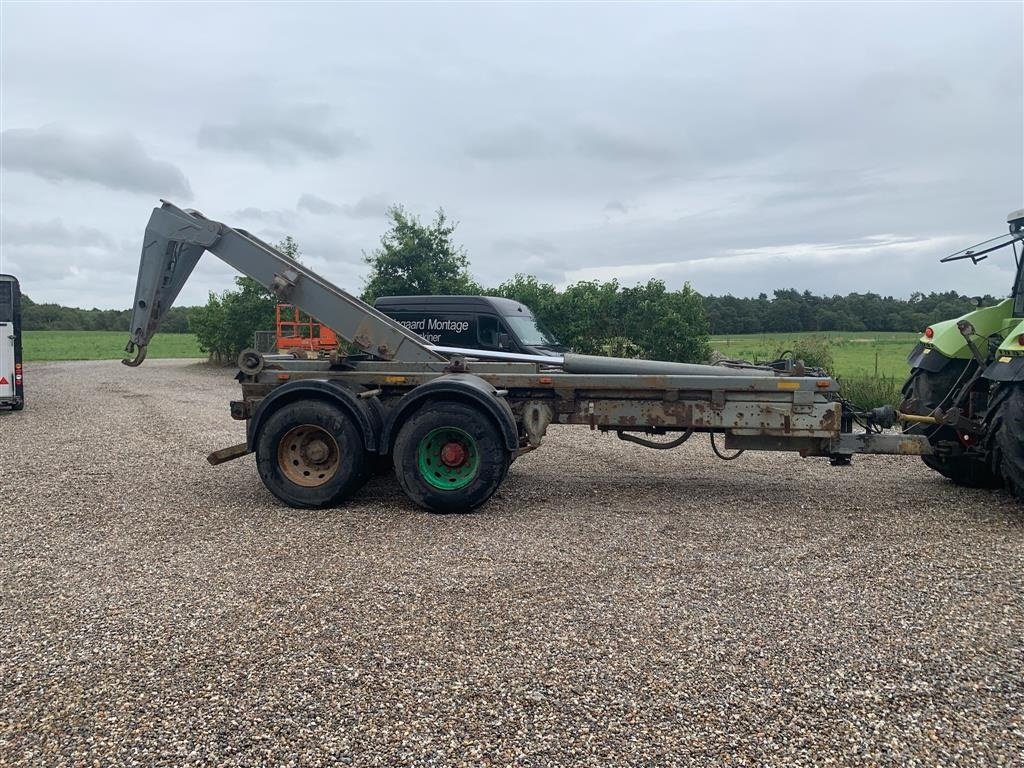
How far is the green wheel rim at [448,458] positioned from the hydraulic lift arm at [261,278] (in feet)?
3.28

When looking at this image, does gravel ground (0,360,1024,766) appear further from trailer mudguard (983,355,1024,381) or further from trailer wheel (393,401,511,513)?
trailer mudguard (983,355,1024,381)

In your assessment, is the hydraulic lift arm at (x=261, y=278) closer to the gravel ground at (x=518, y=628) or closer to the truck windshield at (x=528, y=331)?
the gravel ground at (x=518, y=628)

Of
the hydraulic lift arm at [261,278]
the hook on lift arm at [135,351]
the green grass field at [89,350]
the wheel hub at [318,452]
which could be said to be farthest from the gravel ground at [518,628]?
the green grass field at [89,350]

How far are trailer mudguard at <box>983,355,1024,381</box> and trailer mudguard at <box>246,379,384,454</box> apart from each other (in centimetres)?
530

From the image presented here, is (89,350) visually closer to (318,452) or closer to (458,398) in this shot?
(318,452)

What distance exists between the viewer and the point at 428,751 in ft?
9.65

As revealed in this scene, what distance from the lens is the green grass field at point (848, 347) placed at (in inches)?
726

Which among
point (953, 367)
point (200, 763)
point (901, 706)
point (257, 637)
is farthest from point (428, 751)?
point (953, 367)

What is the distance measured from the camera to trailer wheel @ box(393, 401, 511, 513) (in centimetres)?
643

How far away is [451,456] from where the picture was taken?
21.4ft

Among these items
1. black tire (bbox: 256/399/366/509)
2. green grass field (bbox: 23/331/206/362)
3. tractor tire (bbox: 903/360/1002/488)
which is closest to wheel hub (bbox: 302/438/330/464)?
black tire (bbox: 256/399/366/509)

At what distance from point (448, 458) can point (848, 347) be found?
25.6 metres

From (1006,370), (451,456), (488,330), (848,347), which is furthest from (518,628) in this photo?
(848,347)

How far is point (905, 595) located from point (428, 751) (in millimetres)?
3207
